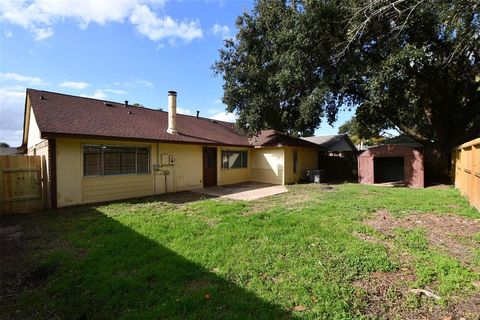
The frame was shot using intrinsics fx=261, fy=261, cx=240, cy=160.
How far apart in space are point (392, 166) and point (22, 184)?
17708 mm

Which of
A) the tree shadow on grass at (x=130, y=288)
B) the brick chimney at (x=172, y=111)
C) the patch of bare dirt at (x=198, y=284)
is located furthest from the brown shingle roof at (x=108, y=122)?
the patch of bare dirt at (x=198, y=284)

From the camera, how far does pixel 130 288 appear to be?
3.37 metres

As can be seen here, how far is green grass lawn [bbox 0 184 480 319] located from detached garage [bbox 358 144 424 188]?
22.4ft

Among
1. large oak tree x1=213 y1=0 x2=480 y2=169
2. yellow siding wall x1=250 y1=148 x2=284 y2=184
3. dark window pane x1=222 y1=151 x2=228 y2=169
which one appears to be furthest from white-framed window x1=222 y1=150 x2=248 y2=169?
large oak tree x1=213 y1=0 x2=480 y2=169

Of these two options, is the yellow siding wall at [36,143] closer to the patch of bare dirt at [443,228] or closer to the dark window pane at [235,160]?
the dark window pane at [235,160]

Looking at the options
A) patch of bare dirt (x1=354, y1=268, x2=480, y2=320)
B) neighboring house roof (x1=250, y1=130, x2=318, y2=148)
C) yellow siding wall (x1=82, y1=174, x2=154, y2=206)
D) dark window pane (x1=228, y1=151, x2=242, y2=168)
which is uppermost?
neighboring house roof (x1=250, y1=130, x2=318, y2=148)

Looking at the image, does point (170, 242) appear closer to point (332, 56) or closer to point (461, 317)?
point (461, 317)

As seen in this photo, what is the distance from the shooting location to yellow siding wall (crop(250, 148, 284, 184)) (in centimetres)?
1426

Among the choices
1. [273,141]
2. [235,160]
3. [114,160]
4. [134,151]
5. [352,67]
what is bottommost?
[235,160]

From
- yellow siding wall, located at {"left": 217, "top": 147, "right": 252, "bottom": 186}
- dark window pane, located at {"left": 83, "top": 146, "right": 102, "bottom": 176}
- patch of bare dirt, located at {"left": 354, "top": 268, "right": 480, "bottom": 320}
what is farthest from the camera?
yellow siding wall, located at {"left": 217, "top": 147, "right": 252, "bottom": 186}

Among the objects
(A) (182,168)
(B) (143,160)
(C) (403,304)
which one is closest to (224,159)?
(A) (182,168)

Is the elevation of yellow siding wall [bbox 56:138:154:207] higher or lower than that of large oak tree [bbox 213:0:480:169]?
lower

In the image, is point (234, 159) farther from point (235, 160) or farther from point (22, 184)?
point (22, 184)

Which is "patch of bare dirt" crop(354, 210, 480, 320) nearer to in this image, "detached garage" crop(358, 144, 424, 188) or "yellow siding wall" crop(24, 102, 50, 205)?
"detached garage" crop(358, 144, 424, 188)
